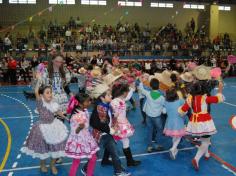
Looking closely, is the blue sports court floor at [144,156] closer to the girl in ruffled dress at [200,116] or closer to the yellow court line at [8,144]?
the yellow court line at [8,144]

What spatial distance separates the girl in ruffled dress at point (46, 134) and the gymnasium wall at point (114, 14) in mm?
21164

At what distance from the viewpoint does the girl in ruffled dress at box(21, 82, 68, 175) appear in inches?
198

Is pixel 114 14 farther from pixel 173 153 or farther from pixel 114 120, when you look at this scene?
pixel 114 120

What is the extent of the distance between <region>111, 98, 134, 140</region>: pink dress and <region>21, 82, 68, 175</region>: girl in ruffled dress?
2.83ft

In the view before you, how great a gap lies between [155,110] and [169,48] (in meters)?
19.6

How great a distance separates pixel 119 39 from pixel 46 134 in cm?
2001

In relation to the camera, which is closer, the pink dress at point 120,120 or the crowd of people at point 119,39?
the pink dress at point 120,120

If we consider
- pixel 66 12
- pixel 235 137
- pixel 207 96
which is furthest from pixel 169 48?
pixel 207 96

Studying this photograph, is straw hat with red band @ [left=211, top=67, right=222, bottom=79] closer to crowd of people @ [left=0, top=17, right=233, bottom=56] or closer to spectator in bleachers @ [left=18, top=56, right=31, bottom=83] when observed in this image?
spectator in bleachers @ [left=18, top=56, right=31, bottom=83]

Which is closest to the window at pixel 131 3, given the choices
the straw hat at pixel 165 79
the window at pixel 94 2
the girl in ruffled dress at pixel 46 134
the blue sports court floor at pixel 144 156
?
the window at pixel 94 2

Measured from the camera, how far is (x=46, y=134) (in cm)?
502

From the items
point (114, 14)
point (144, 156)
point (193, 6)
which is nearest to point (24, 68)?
point (114, 14)

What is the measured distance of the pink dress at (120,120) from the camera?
5.14 metres

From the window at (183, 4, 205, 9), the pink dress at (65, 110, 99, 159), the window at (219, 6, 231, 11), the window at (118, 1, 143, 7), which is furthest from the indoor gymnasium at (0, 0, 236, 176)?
the window at (219, 6, 231, 11)
